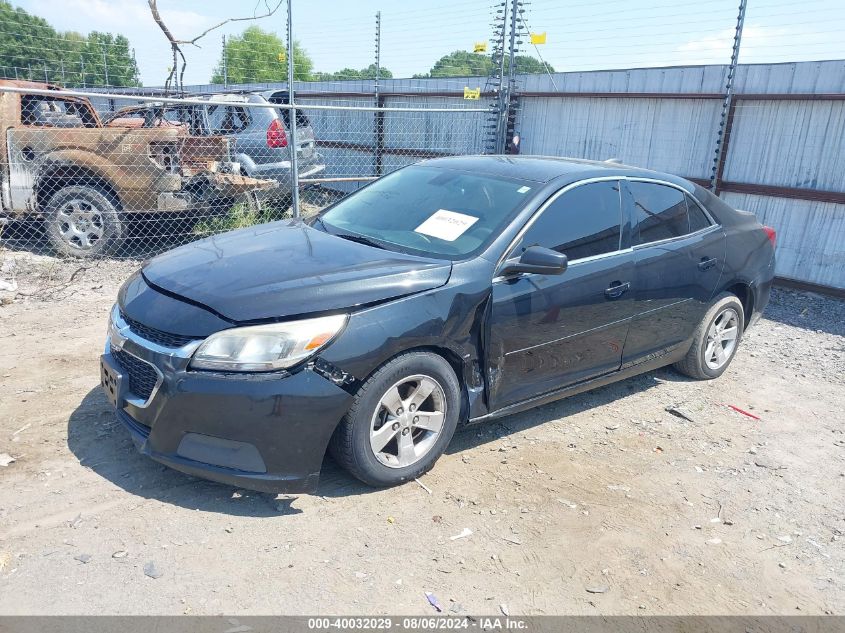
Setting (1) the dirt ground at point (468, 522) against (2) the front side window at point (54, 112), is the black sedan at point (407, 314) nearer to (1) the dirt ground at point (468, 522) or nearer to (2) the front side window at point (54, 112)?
(1) the dirt ground at point (468, 522)

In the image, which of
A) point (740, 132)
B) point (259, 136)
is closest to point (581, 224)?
point (740, 132)

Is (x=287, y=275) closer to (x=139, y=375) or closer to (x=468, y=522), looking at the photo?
(x=139, y=375)

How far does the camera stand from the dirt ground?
108 inches

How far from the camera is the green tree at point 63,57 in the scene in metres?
18.2

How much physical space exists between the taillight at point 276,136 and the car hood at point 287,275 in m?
5.93

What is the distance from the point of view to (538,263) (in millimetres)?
3596

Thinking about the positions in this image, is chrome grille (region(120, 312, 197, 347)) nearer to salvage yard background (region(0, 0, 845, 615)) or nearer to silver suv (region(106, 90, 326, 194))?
salvage yard background (region(0, 0, 845, 615))

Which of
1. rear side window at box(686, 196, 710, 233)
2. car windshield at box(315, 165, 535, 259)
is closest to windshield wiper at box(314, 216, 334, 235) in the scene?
car windshield at box(315, 165, 535, 259)

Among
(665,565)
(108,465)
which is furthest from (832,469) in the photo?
(108,465)

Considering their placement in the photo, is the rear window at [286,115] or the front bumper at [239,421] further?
the rear window at [286,115]

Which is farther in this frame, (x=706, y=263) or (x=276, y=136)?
(x=276, y=136)

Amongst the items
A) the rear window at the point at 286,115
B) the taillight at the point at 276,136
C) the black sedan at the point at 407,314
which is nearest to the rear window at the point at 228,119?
the taillight at the point at 276,136

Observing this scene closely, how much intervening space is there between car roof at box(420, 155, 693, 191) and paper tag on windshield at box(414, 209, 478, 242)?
1.64 ft

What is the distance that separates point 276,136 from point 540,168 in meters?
6.16
